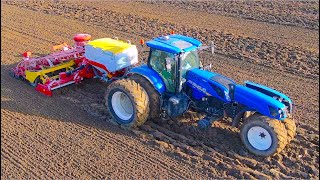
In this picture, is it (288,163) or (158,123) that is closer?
(288,163)

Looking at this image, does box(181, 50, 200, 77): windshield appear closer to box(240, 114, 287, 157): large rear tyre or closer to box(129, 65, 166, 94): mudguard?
box(129, 65, 166, 94): mudguard

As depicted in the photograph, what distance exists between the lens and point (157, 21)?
15.3m

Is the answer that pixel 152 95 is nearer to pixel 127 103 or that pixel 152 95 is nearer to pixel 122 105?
pixel 127 103

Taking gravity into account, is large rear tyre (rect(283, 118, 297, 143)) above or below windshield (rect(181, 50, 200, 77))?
below

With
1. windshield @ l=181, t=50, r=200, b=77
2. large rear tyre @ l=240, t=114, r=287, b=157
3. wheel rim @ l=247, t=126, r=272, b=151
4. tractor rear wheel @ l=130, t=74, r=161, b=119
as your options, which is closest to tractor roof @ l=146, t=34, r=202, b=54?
windshield @ l=181, t=50, r=200, b=77

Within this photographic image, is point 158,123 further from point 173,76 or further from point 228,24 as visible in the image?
point 228,24

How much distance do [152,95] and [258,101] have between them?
1.98m

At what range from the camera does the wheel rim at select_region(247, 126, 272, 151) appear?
249 inches

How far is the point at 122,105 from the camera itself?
7.77m

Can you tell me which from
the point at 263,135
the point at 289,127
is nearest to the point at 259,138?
the point at 263,135

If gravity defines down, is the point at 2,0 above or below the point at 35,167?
above

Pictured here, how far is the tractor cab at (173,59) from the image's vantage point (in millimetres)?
6938

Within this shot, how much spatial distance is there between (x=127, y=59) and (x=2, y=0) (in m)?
13.8

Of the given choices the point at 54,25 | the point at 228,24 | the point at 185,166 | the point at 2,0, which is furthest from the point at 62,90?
the point at 2,0
